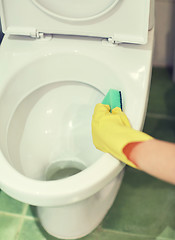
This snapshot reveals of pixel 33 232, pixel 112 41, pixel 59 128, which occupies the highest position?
pixel 112 41

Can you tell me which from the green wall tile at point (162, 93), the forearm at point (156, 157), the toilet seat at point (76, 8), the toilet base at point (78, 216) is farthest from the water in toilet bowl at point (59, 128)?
the green wall tile at point (162, 93)

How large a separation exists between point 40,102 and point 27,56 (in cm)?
16

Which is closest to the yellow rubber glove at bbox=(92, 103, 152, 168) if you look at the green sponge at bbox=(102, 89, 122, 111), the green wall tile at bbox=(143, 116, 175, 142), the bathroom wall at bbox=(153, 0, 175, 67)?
the green sponge at bbox=(102, 89, 122, 111)

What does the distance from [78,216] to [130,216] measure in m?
0.20

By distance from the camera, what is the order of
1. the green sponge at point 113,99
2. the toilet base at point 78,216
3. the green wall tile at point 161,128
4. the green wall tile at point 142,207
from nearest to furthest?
the green sponge at point 113,99
the toilet base at point 78,216
the green wall tile at point 142,207
the green wall tile at point 161,128

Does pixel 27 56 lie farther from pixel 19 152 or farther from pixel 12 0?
pixel 19 152

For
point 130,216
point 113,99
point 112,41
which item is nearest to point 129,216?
point 130,216

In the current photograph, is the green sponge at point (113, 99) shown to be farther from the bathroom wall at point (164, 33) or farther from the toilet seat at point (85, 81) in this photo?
the bathroom wall at point (164, 33)

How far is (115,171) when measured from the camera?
2.70 ft

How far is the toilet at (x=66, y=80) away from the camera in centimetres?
96

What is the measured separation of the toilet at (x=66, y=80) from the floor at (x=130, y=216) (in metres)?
0.04

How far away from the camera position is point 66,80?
109 centimetres

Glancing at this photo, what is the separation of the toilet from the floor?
40 millimetres

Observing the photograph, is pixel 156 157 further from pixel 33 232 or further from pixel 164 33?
pixel 164 33
